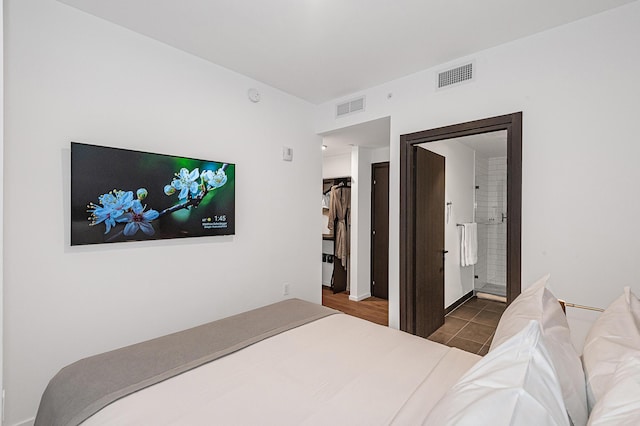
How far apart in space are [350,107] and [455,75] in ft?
3.57

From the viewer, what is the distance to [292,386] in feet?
4.29

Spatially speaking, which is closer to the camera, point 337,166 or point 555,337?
point 555,337

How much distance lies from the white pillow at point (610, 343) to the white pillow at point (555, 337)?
1.1 inches

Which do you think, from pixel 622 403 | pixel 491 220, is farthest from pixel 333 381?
pixel 491 220

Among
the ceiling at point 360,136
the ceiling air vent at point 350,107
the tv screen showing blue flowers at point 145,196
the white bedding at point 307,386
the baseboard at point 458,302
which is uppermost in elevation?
the ceiling air vent at point 350,107

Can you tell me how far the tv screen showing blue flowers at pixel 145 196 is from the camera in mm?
1930

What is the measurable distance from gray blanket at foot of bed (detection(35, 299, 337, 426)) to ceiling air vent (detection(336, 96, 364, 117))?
7.23 feet

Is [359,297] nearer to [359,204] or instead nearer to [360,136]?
[359,204]

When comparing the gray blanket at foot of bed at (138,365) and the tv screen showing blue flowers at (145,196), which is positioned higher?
the tv screen showing blue flowers at (145,196)

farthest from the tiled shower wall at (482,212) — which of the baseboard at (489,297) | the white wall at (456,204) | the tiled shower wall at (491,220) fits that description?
the white wall at (456,204)

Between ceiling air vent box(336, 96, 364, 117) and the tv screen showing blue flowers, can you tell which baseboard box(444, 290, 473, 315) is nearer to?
ceiling air vent box(336, 96, 364, 117)

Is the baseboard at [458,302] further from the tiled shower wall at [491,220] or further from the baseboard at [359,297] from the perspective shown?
the baseboard at [359,297]

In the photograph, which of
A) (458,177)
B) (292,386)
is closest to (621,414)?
(292,386)

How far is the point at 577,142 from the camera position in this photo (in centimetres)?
202
